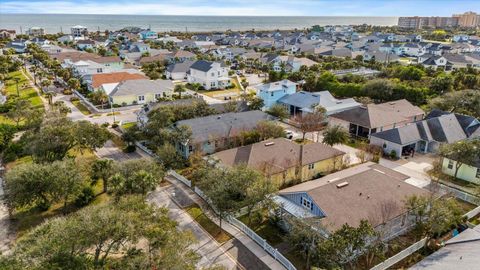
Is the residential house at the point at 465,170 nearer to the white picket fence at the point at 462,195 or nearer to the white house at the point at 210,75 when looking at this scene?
the white picket fence at the point at 462,195

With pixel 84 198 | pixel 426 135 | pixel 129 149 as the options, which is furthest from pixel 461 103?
pixel 84 198

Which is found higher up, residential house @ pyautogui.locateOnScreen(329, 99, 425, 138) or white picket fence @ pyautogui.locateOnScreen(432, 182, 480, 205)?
residential house @ pyautogui.locateOnScreen(329, 99, 425, 138)

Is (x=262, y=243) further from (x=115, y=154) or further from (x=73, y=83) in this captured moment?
(x=73, y=83)

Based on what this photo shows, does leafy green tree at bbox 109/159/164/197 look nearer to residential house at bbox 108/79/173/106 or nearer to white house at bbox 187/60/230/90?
residential house at bbox 108/79/173/106

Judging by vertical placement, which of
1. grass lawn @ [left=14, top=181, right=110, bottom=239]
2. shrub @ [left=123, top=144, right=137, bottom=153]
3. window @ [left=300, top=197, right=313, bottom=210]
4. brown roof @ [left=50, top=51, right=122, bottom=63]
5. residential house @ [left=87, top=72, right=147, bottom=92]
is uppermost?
brown roof @ [left=50, top=51, right=122, bottom=63]

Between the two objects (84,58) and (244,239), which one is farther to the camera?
(84,58)

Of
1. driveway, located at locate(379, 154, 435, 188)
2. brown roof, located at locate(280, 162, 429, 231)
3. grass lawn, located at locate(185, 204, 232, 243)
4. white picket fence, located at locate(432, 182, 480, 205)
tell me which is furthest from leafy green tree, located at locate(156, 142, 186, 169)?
white picket fence, located at locate(432, 182, 480, 205)
